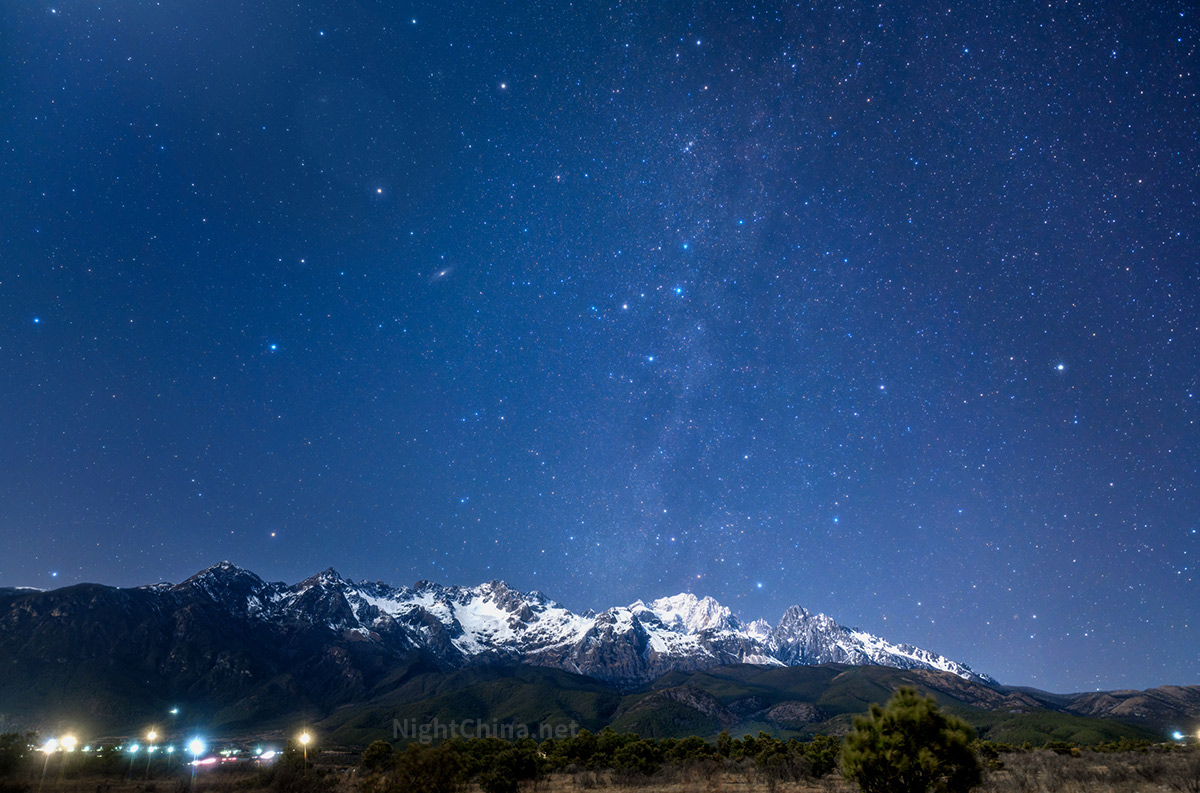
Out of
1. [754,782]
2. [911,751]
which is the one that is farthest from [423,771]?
[754,782]

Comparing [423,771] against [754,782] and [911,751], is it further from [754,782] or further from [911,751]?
[754,782]

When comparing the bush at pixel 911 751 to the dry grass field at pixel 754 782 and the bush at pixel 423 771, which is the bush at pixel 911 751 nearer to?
the dry grass field at pixel 754 782

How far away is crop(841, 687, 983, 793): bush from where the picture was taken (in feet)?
71.3

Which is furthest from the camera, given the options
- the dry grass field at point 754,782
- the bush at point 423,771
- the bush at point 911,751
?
the dry grass field at point 754,782

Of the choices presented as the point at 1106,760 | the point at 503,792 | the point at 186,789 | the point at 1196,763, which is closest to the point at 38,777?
the point at 186,789

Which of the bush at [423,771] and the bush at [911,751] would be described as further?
the bush at [423,771]

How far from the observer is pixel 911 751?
22.1 m

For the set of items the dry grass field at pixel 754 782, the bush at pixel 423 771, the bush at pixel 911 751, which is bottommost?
the dry grass field at pixel 754 782

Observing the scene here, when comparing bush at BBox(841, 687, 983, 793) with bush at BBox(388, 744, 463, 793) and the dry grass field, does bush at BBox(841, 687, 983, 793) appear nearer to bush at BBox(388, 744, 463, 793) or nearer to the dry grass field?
the dry grass field

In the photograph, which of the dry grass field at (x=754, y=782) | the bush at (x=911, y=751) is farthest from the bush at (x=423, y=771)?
the bush at (x=911, y=751)

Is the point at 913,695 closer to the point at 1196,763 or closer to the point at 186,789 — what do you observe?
the point at 1196,763

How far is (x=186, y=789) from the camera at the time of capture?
169 ft

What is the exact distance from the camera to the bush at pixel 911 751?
2172cm

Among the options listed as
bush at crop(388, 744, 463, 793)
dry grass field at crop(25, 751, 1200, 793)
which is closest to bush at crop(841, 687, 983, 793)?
dry grass field at crop(25, 751, 1200, 793)
